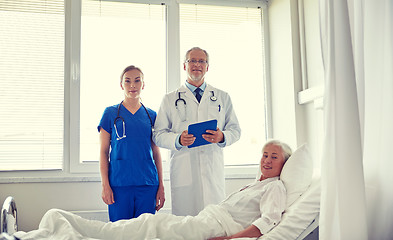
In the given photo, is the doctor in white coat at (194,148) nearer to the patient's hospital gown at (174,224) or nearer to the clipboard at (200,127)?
the clipboard at (200,127)

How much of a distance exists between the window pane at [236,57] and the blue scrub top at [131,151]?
0.98 meters

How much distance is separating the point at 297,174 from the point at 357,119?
682 mm

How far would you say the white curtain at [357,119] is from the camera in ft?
4.32

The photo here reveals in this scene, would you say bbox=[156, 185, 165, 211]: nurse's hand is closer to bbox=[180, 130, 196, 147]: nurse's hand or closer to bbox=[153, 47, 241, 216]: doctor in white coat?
bbox=[153, 47, 241, 216]: doctor in white coat

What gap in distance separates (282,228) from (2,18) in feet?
9.01

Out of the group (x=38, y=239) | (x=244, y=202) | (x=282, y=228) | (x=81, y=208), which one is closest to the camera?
(x=38, y=239)

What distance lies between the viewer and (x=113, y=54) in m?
3.30

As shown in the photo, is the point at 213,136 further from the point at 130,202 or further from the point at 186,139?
the point at 130,202

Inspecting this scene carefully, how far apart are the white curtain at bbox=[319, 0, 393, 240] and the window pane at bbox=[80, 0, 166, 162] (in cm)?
212

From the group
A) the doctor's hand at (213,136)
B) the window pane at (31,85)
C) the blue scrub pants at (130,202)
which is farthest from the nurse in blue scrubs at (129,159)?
the window pane at (31,85)

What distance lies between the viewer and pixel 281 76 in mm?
3348

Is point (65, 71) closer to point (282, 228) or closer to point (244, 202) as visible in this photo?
point (244, 202)

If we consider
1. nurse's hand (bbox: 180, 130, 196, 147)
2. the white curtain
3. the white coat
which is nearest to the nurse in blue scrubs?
the white coat

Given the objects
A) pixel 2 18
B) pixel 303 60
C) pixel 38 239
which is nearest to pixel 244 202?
pixel 38 239
